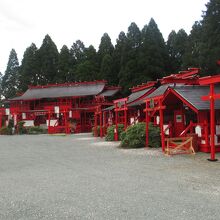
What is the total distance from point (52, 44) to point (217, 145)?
39.2 meters

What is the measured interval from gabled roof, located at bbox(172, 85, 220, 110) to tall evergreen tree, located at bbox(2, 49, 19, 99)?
39.7 metres

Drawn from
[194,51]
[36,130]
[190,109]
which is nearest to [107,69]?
[36,130]

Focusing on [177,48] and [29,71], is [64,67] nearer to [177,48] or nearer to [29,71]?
[29,71]

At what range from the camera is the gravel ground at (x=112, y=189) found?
526 cm

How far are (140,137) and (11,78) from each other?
133ft

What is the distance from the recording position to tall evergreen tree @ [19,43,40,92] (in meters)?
46.9

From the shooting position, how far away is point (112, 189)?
6.91 m

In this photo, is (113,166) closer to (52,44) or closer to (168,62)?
(168,62)

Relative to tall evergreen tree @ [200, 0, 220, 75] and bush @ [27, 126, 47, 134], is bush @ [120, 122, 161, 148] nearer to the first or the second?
tall evergreen tree @ [200, 0, 220, 75]

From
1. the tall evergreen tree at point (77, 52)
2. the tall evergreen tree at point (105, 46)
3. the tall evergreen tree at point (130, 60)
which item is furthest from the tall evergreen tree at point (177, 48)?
the tall evergreen tree at point (77, 52)

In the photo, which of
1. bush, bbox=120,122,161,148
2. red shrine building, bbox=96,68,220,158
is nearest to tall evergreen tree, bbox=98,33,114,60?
red shrine building, bbox=96,68,220,158

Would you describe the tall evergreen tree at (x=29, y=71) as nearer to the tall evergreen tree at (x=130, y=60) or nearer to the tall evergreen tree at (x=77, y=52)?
the tall evergreen tree at (x=77, y=52)

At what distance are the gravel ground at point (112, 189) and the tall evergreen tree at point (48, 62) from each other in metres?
37.1

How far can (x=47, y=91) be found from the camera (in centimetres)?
4062
